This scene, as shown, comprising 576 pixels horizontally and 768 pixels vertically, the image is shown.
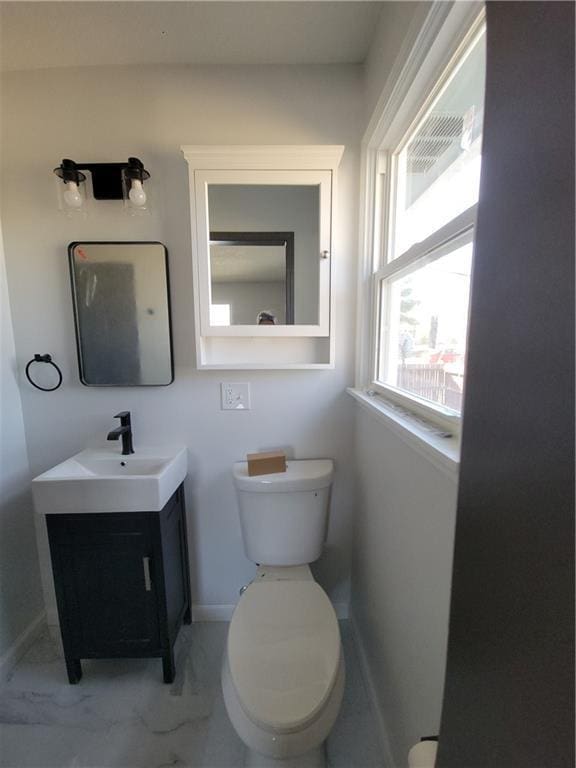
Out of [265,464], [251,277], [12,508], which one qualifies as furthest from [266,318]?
[12,508]

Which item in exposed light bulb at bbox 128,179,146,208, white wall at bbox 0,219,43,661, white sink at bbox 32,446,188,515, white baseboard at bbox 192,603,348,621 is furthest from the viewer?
white baseboard at bbox 192,603,348,621

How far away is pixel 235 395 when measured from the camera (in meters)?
1.41

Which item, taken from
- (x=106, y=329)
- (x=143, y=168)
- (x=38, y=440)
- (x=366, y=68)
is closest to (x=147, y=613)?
(x=38, y=440)

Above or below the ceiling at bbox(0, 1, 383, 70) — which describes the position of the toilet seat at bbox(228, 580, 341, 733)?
below

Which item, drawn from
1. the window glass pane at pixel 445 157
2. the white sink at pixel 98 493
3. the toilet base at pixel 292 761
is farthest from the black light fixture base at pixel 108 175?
the toilet base at pixel 292 761

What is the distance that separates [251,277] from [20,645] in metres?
1.92

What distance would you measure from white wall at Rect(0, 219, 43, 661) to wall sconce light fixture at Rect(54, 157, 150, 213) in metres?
0.40

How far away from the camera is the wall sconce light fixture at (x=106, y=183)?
121cm

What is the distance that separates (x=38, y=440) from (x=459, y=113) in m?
1.95

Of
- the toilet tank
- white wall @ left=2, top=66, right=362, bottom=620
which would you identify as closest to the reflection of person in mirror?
white wall @ left=2, top=66, right=362, bottom=620

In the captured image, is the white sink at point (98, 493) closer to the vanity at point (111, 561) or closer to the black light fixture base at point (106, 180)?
the vanity at point (111, 561)

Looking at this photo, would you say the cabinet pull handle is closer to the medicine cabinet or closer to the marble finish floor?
the marble finish floor

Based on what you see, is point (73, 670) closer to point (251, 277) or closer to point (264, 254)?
point (251, 277)

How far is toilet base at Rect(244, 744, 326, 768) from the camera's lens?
0.89 m
